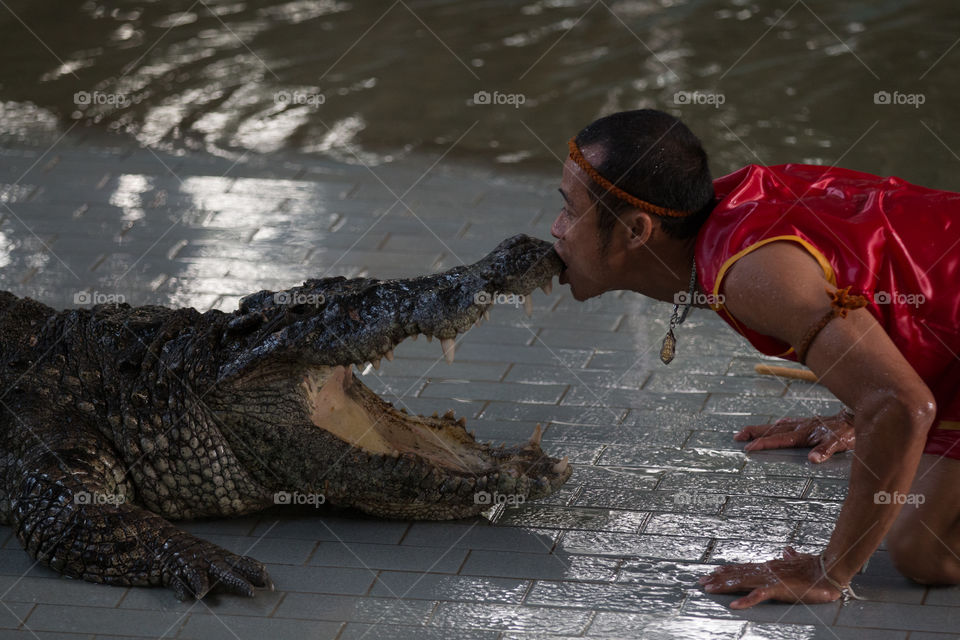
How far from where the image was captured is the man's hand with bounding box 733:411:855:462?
13.1 feet

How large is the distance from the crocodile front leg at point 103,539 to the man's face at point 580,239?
3.90 ft

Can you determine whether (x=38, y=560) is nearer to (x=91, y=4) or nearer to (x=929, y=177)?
(x=929, y=177)

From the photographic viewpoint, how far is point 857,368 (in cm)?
275

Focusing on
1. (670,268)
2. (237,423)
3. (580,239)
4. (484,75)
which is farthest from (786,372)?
(484,75)

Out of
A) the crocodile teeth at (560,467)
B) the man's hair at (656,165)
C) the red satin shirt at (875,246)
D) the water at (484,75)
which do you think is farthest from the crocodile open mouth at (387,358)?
the water at (484,75)

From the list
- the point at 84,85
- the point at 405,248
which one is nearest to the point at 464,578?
the point at 405,248

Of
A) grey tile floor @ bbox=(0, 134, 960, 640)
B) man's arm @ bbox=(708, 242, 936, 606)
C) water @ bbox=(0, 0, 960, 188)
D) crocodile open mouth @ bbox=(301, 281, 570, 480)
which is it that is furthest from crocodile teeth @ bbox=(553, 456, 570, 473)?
water @ bbox=(0, 0, 960, 188)

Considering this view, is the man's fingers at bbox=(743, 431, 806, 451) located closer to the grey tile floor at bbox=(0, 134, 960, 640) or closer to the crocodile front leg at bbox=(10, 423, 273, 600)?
the grey tile floor at bbox=(0, 134, 960, 640)

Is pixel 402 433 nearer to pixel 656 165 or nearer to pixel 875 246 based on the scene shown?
pixel 656 165

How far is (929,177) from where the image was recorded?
6.64 m

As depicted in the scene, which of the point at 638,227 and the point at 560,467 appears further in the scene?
the point at 560,467

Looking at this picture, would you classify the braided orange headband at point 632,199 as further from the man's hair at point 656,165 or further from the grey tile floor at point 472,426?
the grey tile floor at point 472,426

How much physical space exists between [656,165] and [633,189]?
3.3 inches

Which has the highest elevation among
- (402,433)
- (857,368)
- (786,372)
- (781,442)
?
(857,368)
